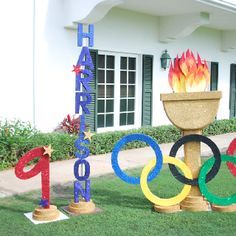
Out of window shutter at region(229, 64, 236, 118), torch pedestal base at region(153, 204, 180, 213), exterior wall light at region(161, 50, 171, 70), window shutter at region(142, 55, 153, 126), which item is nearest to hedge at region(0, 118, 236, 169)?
window shutter at region(142, 55, 153, 126)

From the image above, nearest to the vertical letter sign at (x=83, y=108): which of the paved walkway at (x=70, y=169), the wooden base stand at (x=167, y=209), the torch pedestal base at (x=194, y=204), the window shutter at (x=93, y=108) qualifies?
the wooden base stand at (x=167, y=209)

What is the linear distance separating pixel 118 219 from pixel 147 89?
6.29 metres

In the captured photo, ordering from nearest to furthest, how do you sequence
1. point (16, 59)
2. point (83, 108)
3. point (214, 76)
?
1. point (83, 108)
2. point (16, 59)
3. point (214, 76)

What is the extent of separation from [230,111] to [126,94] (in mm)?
5262

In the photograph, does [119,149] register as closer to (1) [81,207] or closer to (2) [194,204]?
(1) [81,207]

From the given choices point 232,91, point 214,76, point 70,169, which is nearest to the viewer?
point 70,169

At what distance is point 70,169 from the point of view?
718 centimetres

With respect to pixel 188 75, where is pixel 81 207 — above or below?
below

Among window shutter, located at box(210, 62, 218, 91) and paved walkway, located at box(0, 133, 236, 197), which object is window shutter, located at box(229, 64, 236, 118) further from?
paved walkway, located at box(0, 133, 236, 197)

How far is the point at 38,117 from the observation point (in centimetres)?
831

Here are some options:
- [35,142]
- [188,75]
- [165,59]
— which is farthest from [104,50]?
[188,75]

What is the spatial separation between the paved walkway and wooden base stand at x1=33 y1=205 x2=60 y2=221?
112cm

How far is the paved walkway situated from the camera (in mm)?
6034

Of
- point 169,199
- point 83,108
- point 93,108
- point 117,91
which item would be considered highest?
point 117,91
